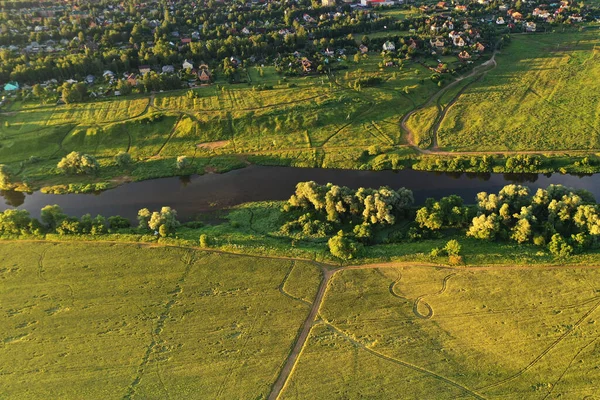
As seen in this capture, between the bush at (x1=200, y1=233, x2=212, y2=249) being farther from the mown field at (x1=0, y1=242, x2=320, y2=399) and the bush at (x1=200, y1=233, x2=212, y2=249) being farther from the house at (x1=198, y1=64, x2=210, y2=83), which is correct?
the house at (x1=198, y1=64, x2=210, y2=83)

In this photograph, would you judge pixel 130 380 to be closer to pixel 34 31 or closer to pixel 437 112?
pixel 437 112

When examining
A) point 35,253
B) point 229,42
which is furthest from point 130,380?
point 229,42

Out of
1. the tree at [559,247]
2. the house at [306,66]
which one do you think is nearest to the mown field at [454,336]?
the tree at [559,247]

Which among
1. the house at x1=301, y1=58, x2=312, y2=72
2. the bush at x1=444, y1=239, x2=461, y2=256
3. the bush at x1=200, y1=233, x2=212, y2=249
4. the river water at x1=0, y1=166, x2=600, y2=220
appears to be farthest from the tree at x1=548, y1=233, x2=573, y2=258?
the house at x1=301, y1=58, x2=312, y2=72

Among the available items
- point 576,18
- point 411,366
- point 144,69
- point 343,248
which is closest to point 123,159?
point 144,69

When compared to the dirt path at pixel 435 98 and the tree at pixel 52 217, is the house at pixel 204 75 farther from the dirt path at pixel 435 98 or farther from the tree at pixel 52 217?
the tree at pixel 52 217

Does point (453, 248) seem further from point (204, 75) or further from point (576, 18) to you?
point (576, 18)
